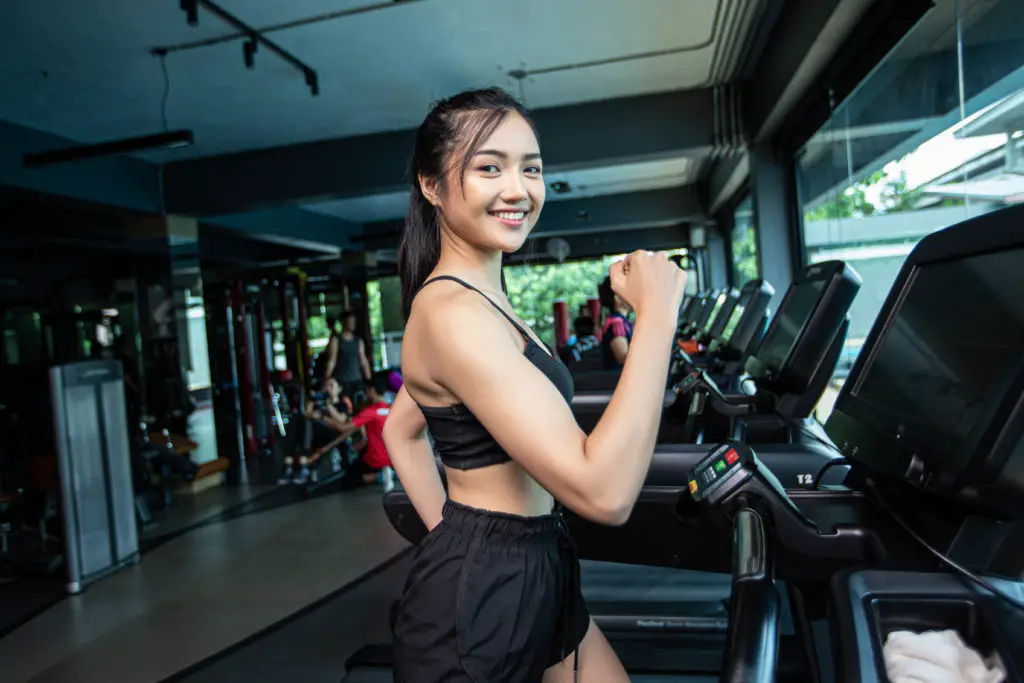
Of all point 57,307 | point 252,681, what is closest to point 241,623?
point 252,681

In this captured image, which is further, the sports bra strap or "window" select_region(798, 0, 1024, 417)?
"window" select_region(798, 0, 1024, 417)

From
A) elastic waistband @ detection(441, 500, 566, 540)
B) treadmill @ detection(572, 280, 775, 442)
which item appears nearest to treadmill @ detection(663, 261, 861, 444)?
treadmill @ detection(572, 280, 775, 442)

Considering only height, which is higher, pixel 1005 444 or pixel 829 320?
pixel 829 320

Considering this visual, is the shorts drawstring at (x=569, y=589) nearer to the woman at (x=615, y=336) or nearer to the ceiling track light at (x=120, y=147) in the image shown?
the woman at (x=615, y=336)

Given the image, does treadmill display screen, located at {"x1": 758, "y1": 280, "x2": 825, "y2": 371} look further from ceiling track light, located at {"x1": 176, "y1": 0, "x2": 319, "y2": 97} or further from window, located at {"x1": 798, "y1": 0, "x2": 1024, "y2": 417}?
ceiling track light, located at {"x1": 176, "y1": 0, "x2": 319, "y2": 97}

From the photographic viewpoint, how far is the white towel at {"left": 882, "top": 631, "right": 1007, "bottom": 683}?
0.74 metres

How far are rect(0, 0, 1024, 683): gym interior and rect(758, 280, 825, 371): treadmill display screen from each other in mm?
17

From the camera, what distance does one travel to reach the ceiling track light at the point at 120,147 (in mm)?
4484

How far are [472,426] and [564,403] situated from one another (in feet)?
0.54

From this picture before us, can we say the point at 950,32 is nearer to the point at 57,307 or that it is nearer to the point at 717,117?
the point at 717,117

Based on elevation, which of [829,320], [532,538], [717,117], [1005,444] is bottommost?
[532,538]

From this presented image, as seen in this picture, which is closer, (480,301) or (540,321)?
(480,301)

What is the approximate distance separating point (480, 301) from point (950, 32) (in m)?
2.79

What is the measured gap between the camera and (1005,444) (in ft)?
2.68
